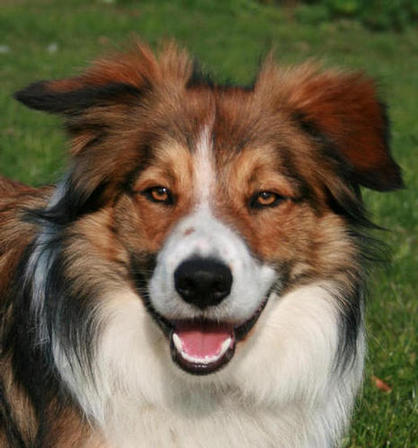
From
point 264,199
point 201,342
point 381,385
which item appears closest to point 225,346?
point 201,342

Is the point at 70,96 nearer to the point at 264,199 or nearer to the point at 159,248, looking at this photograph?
the point at 159,248

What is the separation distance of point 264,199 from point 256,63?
0.95 metres

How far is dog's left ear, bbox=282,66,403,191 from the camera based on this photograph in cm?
347

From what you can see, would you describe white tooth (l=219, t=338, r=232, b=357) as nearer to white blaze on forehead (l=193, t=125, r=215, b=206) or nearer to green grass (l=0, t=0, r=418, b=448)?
white blaze on forehead (l=193, t=125, r=215, b=206)

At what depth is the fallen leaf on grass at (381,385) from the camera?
4.81 meters

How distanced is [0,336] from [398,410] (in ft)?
7.13

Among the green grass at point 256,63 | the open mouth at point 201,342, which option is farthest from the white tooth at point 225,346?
the green grass at point 256,63

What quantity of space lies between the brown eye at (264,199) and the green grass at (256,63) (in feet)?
2.32

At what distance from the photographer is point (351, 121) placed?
3.54 m

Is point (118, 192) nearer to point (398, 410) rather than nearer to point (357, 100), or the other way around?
point (357, 100)

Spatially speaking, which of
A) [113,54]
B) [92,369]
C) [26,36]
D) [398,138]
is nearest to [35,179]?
[113,54]

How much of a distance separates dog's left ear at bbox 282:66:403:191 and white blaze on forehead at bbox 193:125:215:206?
511 millimetres

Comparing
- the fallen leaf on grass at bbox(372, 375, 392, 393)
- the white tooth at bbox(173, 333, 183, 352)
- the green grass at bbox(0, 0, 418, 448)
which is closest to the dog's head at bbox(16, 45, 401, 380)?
the white tooth at bbox(173, 333, 183, 352)

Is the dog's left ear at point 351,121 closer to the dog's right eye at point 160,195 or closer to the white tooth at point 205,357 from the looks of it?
the dog's right eye at point 160,195
